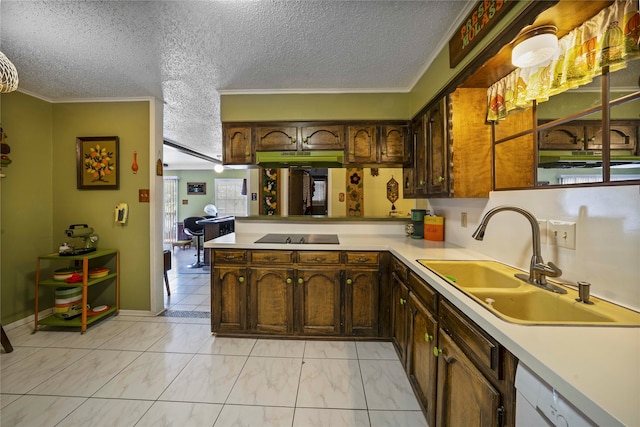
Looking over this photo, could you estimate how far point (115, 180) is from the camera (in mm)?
2750

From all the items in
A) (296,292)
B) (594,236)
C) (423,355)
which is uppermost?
(594,236)

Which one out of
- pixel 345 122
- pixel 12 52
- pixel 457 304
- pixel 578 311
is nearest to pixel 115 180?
pixel 12 52

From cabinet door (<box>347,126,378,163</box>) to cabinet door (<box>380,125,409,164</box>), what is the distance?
0.26 feet

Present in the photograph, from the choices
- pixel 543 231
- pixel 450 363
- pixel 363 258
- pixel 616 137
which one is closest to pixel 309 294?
pixel 363 258

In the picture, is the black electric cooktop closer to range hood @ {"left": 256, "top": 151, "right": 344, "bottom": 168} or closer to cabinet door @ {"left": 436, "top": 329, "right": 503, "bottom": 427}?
range hood @ {"left": 256, "top": 151, "right": 344, "bottom": 168}

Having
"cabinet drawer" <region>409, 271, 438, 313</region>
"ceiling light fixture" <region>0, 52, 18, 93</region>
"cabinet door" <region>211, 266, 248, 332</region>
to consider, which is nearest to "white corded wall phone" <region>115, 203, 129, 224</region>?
"cabinet door" <region>211, 266, 248, 332</region>

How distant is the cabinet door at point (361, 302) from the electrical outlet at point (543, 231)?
116 centimetres

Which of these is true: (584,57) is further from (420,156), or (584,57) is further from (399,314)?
(399,314)

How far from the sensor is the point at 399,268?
1849 mm

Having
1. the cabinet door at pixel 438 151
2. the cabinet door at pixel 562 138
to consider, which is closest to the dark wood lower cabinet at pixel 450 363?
the cabinet door at pixel 438 151

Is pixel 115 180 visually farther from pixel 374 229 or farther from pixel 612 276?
pixel 612 276

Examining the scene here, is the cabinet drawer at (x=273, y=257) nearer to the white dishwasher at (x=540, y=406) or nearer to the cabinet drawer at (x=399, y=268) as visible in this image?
the cabinet drawer at (x=399, y=268)

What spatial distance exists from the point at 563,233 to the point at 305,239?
1818 millimetres

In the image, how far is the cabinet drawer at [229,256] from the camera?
7.22ft
